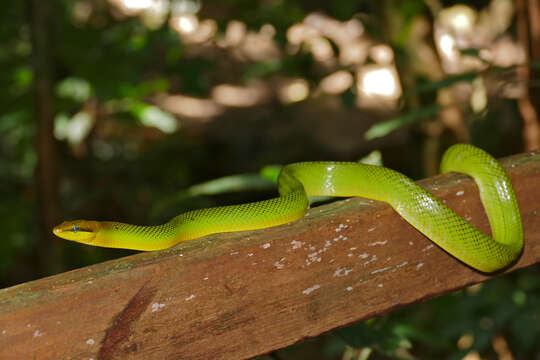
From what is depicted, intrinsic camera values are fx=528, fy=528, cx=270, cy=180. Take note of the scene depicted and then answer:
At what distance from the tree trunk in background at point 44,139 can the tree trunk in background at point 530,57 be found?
2.15 metres

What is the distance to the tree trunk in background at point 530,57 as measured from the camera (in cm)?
218

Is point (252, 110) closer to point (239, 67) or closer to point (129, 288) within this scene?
point (239, 67)

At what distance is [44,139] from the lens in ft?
8.37

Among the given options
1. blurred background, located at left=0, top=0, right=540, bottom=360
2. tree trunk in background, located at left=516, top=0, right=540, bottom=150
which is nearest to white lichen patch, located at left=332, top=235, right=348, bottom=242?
blurred background, located at left=0, top=0, right=540, bottom=360

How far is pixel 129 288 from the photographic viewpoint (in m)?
0.90

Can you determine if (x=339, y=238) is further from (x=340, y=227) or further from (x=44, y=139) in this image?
(x=44, y=139)

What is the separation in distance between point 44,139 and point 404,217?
1.99m

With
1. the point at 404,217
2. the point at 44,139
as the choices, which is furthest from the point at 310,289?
the point at 44,139

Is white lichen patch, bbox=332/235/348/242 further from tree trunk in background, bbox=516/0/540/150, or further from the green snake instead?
tree trunk in background, bbox=516/0/540/150

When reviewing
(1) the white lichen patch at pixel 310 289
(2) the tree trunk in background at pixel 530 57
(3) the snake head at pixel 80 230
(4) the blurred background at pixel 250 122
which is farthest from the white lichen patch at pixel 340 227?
(2) the tree trunk in background at pixel 530 57

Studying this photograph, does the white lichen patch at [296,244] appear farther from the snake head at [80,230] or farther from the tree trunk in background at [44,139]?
the tree trunk in background at [44,139]

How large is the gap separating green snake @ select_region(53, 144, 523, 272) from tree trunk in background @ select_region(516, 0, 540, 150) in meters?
0.96

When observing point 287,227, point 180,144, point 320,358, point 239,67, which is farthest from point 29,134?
point 239,67

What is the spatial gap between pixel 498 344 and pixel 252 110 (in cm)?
432
